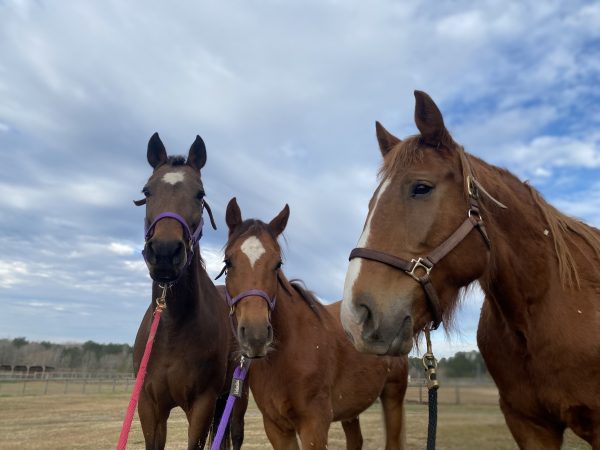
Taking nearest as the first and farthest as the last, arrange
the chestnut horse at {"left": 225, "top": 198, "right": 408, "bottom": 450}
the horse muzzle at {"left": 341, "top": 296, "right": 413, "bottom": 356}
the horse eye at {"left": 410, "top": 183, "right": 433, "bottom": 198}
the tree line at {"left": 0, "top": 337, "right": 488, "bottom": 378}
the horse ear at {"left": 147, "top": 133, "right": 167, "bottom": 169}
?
the horse muzzle at {"left": 341, "top": 296, "right": 413, "bottom": 356} < the horse eye at {"left": 410, "top": 183, "right": 433, "bottom": 198} < the chestnut horse at {"left": 225, "top": 198, "right": 408, "bottom": 450} < the horse ear at {"left": 147, "top": 133, "right": 167, "bottom": 169} < the tree line at {"left": 0, "top": 337, "right": 488, "bottom": 378}

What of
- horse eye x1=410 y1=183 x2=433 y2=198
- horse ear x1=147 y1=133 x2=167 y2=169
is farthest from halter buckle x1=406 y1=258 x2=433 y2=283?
horse ear x1=147 y1=133 x2=167 y2=169

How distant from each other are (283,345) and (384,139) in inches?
104

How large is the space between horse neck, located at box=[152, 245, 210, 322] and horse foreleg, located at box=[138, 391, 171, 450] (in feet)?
2.64

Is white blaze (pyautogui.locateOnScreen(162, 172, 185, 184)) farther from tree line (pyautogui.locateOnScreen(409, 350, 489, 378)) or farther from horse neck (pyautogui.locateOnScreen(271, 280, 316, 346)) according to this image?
tree line (pyautogui.locateOnScreen(409, 350, 489, 378))

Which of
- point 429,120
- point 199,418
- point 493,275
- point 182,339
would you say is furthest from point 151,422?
point 429,120

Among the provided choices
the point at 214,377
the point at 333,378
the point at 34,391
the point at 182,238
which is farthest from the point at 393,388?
the point at 34,391

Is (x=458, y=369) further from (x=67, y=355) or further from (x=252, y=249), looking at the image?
(x=67, y=355)

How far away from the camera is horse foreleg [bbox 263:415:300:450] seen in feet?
14.9

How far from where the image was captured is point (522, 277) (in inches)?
Result: 95.3

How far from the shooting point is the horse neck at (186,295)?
4.46m

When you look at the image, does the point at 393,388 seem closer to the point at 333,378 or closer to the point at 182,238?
the point at 333,378

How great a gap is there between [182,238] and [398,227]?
229 centimetres

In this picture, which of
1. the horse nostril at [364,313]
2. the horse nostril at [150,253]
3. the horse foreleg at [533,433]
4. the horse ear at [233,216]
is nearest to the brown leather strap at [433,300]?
the horse nostril at [364,313]

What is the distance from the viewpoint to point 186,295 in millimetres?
4543
